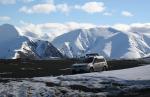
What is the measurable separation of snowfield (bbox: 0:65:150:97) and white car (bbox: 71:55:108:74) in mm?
10201

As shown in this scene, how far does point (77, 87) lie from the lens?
32.8 meters

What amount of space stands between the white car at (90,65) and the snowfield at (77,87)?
33.5ft

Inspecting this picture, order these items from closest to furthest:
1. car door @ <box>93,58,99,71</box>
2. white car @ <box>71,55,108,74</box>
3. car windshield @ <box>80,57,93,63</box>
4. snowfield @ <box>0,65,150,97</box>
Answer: snowfield @ <box>0,65,150,97</box>
white car @ <box>71,55,108,74</box>
car windshield @ <box>80,57,93,63</box>
car door @ <box>93,58,99,71</box>

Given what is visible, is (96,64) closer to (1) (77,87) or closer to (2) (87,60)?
(2) (87,60)

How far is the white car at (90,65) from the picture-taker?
4947cm

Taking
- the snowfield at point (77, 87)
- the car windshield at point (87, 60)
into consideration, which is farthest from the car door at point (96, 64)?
the snowfield at point (77, 87)

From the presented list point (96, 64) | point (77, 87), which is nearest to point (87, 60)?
point (96, 64)

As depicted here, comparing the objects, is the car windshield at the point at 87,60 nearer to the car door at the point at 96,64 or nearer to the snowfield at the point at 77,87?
the car door at the point at 96,64

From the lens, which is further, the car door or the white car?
the car door

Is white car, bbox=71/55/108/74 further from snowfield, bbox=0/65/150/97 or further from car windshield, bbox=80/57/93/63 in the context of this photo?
snowfield, bbox=0/65/150/97

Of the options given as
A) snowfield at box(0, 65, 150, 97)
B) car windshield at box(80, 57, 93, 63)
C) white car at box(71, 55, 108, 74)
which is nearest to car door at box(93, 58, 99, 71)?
white car at box(71, 55, 108, 74)

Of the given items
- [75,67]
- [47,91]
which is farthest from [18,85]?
[75,67]

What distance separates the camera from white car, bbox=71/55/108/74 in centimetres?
4947

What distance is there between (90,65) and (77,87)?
1739 centimetres
